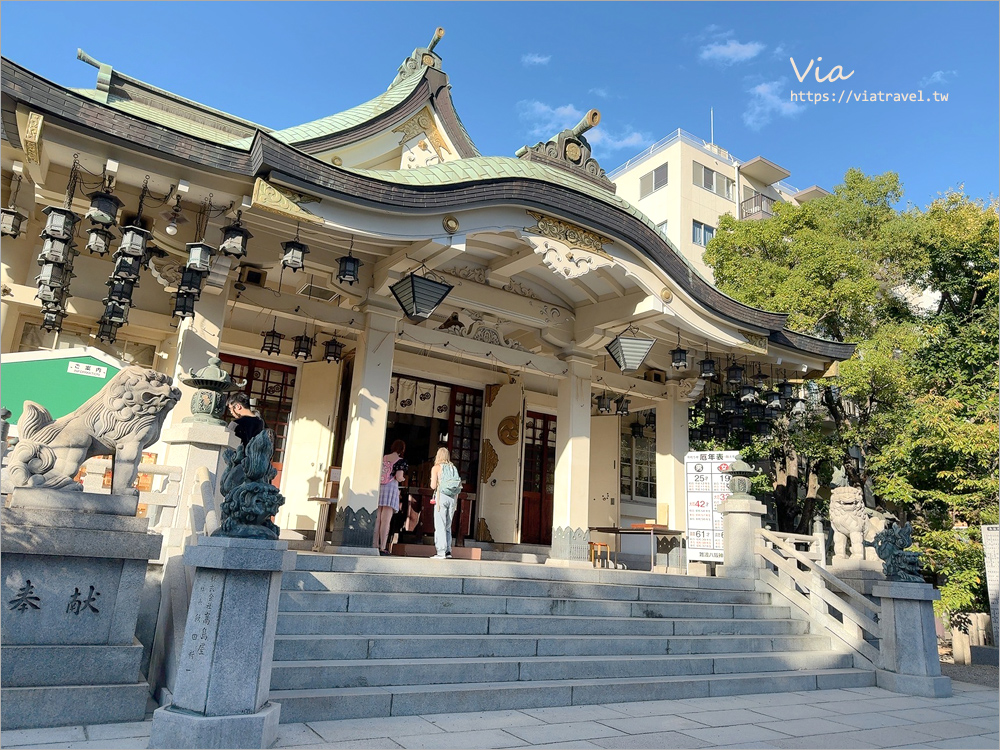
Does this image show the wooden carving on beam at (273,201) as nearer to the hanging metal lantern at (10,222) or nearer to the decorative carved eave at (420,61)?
the hanging metal lantern at (10,222)

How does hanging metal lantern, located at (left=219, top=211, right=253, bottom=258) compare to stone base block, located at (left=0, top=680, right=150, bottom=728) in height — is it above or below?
above

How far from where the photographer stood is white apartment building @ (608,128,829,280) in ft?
96.7

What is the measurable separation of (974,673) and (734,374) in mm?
5532

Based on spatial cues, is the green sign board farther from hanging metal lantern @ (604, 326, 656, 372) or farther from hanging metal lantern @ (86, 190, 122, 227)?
hanging metal lantern @ (604, 326, 656, 372)

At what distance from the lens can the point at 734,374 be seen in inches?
458

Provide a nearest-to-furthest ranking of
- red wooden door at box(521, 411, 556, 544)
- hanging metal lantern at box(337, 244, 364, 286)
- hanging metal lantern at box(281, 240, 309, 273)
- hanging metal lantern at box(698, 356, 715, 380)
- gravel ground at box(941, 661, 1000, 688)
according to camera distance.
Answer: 1. hanging metal lantern at box(281, 240, 309, 273)
2. hanging metal lantern at box(337, 244, 364, 286)
3. gravel ground at box(941, 661, 1000, 688)
4. hanging metal lantern at box(698, 356, 715, 380)
5. red wooden door at box(521, 411, 556, 544)

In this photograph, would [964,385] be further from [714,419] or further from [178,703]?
[178,703]

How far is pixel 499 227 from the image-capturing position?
28.9ft

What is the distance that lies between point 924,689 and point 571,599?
12.9 feet

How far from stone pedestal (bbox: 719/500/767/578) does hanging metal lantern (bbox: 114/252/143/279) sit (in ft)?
27.0

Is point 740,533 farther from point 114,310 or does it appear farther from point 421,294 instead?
point 114,310

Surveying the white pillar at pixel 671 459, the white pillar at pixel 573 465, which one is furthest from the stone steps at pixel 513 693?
the white pillar at pixel 671 459

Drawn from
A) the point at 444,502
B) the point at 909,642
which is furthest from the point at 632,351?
the point at 909,642

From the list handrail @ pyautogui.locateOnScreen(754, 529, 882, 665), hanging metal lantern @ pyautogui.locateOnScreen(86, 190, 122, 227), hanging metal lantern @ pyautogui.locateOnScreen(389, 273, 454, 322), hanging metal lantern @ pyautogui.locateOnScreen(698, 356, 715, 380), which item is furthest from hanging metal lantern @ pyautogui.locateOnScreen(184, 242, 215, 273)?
hanging metal lantern @ pyautogui.locateOnScreen(698, 356, 715, 380)
